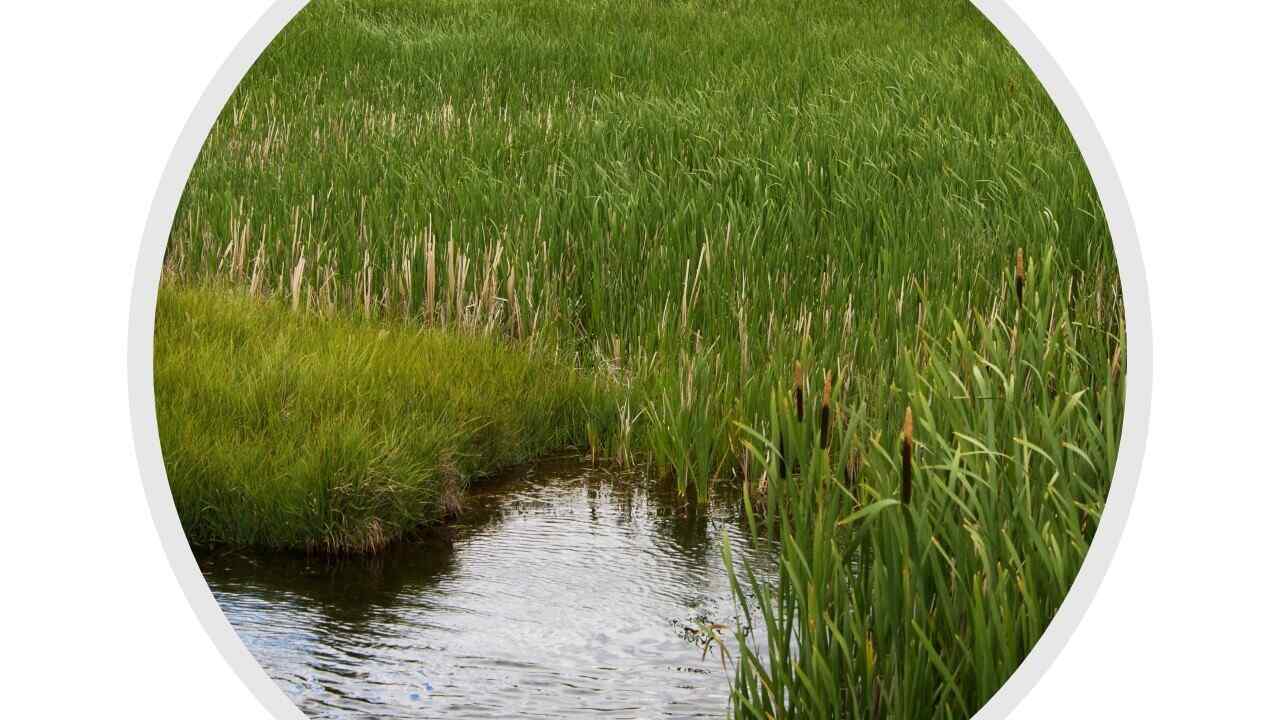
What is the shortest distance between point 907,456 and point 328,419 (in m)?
2.30

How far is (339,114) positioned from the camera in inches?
281

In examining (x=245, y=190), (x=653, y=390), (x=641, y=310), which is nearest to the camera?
(x=653, y=390)

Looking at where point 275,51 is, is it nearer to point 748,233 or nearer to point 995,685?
point 748,233

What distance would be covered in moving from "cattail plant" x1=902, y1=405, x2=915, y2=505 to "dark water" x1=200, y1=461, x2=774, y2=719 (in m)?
0.63

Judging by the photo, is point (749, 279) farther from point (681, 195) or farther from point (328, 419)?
point (328, 419)

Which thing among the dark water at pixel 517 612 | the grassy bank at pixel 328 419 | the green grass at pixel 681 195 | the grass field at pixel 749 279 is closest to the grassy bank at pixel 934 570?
the grass field at pixel 749 279

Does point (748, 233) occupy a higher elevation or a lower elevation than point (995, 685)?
higher

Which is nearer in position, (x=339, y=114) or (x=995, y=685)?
(x=995, y=685)

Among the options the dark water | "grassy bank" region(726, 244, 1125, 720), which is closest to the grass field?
"grassy bank" region(726, 244, 1125, 720)

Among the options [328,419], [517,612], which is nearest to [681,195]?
[328,419]

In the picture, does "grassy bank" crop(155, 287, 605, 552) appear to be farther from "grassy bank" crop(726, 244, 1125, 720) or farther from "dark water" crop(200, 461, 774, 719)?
"grassy bank" crop(726, 244, 1125, 720)

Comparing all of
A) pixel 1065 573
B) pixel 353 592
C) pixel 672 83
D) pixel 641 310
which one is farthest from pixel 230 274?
pixel 1065 573

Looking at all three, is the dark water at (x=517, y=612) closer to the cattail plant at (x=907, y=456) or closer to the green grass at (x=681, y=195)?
the green grass at (x=681, y=195)

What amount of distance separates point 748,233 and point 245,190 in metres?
2.55
